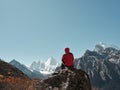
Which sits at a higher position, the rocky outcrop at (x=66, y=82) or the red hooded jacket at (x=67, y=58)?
the red hooded jacket at (x=67, y=58)

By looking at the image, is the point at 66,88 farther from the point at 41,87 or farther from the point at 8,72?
the point at 8,72

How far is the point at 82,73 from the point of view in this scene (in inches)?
640

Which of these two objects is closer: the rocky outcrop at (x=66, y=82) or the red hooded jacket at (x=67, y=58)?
the rocky outcrop at (x=66, y=82)

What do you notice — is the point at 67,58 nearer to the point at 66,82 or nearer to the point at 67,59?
the point at 67,59

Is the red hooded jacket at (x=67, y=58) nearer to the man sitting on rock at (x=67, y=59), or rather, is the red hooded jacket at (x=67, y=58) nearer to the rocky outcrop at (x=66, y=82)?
the man sitting on rock at (x=67, y=59)

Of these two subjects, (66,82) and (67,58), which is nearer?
(66,82)

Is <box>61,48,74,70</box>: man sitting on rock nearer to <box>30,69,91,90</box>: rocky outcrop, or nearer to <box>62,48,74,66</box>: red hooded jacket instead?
<box>62,48,74,66</box>: red hooded jacket

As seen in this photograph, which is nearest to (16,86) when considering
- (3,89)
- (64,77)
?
(3,89)

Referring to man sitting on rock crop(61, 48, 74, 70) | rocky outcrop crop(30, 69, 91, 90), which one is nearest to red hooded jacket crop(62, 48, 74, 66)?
man sitting on rock crop(61, 48, 74, 70)

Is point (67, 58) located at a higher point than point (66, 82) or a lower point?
higher

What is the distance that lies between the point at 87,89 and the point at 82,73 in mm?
1178

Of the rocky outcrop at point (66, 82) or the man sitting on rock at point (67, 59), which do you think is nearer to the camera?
the rocky outcrop at point (66, 82)

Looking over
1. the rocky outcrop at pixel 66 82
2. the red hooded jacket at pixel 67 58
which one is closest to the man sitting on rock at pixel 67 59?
the red hooded jacket at pixel 67 58

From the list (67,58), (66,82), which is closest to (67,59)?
(67,58)
